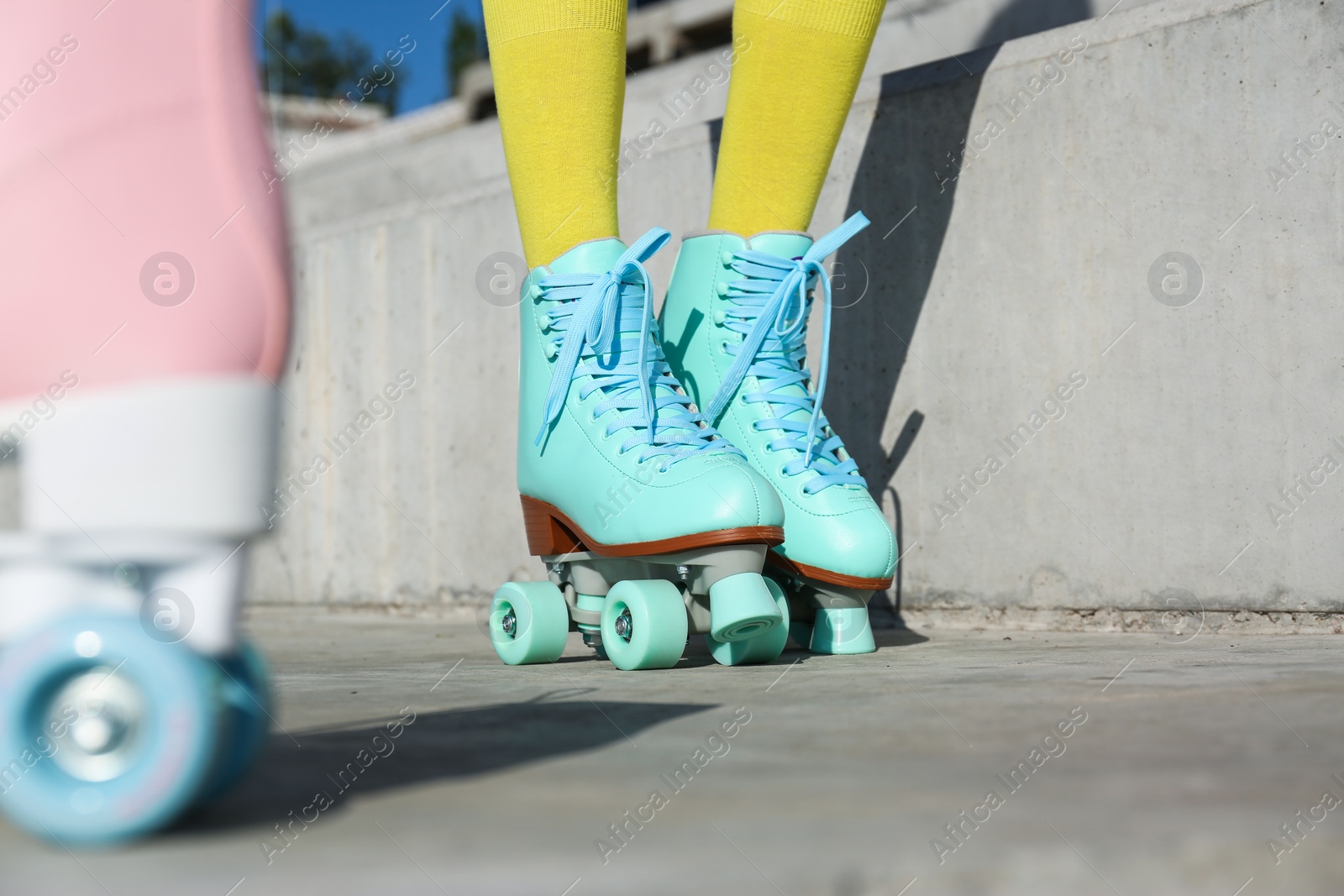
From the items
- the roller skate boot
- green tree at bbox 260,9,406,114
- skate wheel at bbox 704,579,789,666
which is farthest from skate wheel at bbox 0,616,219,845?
green tree at bbox 260,9,406,114

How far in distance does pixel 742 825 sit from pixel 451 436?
11.3 feet

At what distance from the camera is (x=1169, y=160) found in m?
2.66

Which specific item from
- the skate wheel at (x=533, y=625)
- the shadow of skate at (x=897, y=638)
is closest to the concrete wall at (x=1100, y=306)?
the shadow of skate at (x=897, y=638)

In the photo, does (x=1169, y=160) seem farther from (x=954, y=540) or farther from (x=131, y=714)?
(x=131, y=714)

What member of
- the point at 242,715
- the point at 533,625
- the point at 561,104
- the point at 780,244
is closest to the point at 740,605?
the point at 533,625

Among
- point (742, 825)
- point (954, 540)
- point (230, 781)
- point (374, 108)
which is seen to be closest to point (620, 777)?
point (742, 825)

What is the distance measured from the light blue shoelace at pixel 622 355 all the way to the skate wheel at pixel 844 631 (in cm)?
32

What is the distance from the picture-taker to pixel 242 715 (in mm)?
995

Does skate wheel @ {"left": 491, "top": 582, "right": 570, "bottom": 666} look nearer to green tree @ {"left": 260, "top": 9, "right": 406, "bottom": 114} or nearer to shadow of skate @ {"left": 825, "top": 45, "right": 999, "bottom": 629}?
shadow of skate @ {"left": 825, "top": 45, "right": 999, "bottom": 629}

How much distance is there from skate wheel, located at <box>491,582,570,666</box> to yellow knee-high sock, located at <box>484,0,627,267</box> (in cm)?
57

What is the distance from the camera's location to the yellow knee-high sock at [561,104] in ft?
7.50

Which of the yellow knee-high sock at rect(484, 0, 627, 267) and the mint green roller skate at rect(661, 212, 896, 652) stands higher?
the yellow knee-high sock at rect(484, 0, 627, 267)

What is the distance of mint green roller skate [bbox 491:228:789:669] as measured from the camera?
199 cm

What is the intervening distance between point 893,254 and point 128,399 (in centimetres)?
240
